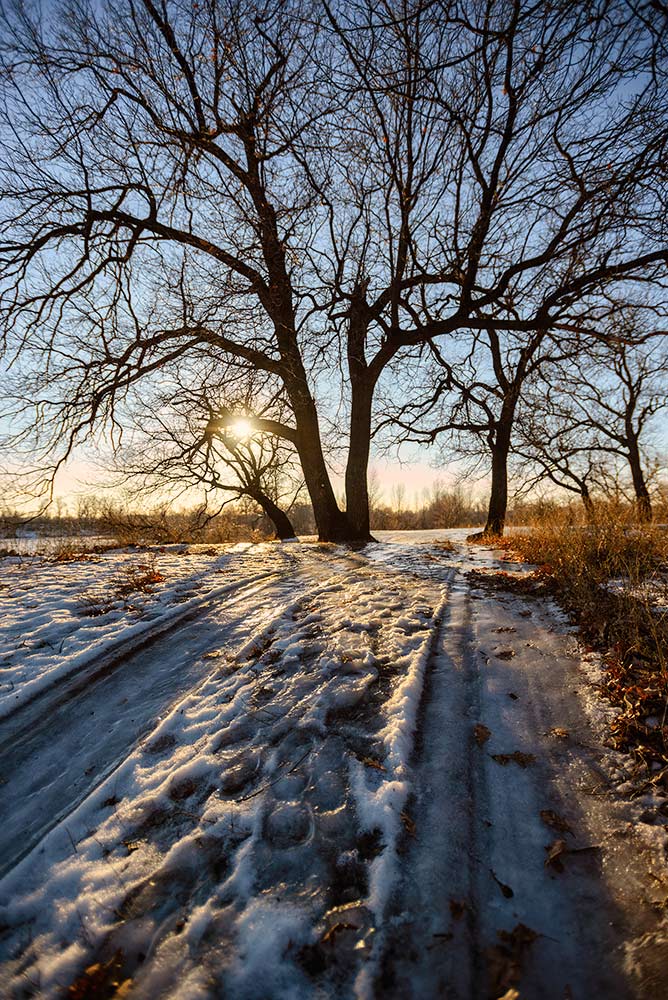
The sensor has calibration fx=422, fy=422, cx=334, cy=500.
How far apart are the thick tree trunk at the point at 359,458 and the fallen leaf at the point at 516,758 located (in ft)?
24.1

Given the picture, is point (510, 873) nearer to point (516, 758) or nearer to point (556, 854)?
point (556, 854)

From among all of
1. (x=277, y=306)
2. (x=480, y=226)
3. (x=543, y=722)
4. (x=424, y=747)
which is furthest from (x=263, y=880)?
(x=480, y=226)

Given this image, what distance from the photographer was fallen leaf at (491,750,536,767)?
2047 mm

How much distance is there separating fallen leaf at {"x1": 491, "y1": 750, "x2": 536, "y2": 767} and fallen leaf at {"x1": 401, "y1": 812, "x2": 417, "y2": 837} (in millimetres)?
581

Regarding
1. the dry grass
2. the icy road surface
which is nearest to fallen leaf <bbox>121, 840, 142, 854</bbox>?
the icy road surface

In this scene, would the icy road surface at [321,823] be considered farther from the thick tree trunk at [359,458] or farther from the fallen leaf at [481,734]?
the thick tree trunk at [359,458]

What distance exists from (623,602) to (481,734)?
2.01m

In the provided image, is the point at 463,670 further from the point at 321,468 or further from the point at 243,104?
the point at 321,468

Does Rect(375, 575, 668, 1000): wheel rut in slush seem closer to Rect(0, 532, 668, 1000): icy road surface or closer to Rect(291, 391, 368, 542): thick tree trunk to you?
Rect(0, 532, 668, 1000): icy road surface

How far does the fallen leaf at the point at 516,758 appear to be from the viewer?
2.05 meters

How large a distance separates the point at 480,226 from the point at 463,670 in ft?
23.1

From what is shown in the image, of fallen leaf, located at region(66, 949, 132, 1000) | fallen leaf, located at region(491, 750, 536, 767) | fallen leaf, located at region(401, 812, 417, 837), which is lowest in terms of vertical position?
fallen leaf, located at region(66, 949, 132, 1000)

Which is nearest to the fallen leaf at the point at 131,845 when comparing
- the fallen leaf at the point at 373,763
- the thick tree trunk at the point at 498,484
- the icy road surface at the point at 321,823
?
the icy road surface at the point at 321,823

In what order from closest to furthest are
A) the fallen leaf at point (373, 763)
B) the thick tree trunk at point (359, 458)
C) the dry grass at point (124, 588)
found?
the fallen leaf at point (373, 763)
the dry grass at point (124, 588)
the thick tree trunk at point (359, 458)
